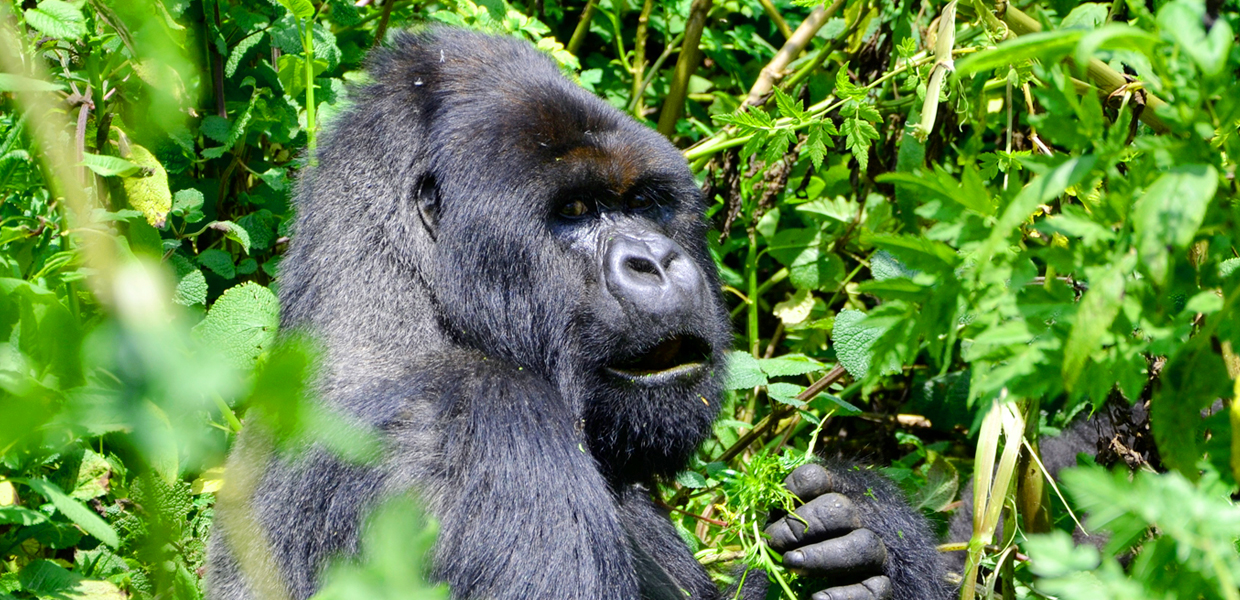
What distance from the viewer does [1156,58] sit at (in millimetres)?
1003

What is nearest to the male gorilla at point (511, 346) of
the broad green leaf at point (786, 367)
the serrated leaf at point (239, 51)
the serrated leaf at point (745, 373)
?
the serrated leaf at point (745, 373)

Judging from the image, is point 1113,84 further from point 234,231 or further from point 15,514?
point 15,514

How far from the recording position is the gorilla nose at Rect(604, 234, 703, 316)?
94.1 inches

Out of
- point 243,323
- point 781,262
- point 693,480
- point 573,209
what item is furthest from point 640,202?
point 781,262

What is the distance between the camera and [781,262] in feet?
14.0

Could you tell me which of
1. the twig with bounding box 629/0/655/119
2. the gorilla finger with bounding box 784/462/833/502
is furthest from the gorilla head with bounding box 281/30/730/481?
the twig with bounding box 629/0/655/119

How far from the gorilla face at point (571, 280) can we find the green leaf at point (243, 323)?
613 millimetres

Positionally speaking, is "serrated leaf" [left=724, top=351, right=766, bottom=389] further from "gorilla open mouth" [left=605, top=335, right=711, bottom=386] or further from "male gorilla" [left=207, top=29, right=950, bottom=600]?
"gorilla open mouth" [left=605, top=335, right=711, bottom=386]

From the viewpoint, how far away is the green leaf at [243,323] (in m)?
2.77

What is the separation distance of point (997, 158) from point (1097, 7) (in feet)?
3.34

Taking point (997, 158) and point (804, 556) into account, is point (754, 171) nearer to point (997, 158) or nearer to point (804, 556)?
point (997, 158)

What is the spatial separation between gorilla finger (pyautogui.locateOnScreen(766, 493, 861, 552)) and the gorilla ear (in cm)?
107

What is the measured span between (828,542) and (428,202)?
4.10 ft

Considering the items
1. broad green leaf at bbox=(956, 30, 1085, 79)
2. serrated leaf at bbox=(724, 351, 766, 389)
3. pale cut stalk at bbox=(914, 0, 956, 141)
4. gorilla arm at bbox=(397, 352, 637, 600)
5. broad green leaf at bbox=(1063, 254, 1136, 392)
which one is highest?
broad green leaf at bbox=(956, 30, 1085, 79)
